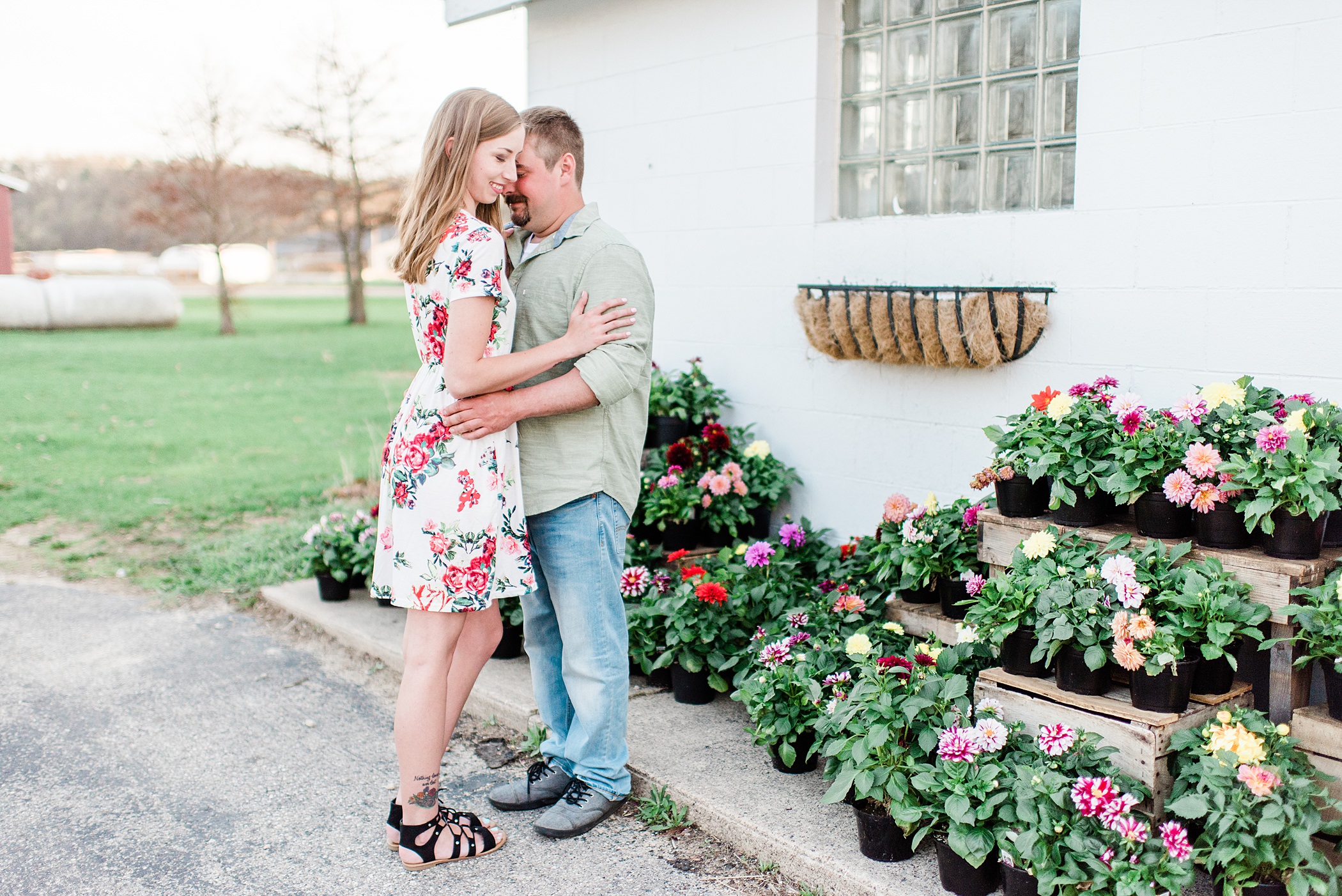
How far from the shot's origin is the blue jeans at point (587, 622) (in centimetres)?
273

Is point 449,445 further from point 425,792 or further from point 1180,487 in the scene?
point 1180,487

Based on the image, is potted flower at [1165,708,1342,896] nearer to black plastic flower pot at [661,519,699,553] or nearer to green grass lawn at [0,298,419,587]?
black plastic flower pot at [661,519,699,553]

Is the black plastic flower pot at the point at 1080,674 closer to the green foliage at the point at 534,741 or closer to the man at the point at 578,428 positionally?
the man at the point at 578,428

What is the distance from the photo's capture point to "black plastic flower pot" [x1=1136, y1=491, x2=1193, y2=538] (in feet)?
8.82

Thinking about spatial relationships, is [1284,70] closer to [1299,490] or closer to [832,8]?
[1299,490]

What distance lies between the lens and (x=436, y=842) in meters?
2.70

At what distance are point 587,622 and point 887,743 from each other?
80 centimetres

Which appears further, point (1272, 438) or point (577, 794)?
point (577, 794)

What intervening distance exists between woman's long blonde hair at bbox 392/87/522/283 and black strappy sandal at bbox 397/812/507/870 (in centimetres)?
138

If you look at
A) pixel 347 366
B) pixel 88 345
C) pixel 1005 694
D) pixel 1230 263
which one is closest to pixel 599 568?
pixel 1005 694

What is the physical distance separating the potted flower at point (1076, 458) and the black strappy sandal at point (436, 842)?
5.74 feet

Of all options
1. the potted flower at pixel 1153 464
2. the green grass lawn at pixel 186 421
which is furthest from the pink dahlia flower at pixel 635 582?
the green grass lawn at pixel 186 421

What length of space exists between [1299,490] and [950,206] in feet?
6.41

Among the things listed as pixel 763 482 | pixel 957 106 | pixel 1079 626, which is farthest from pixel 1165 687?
pixel 957 106
